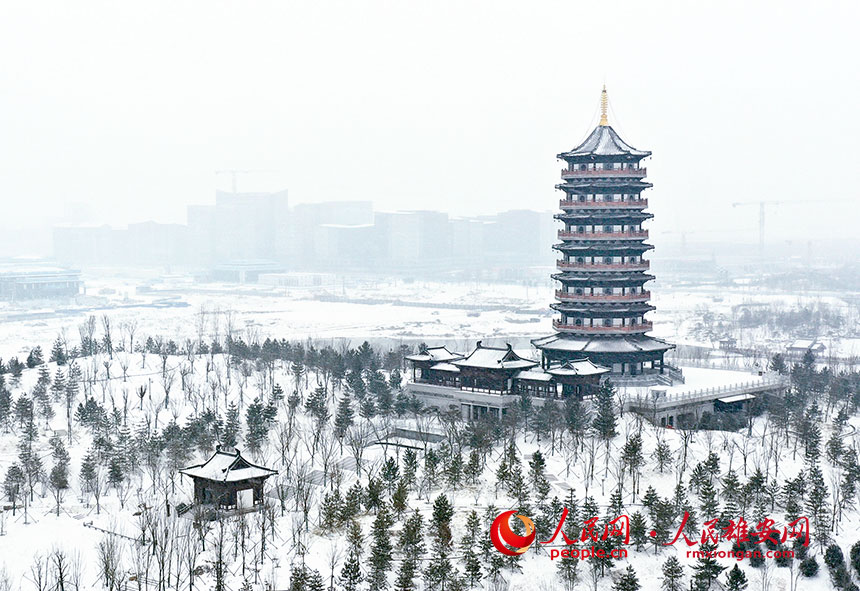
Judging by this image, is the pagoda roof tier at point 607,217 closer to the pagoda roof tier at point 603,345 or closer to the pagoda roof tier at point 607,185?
the pagoda roof tier at point 607,185

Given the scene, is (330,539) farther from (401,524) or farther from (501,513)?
(501,513)

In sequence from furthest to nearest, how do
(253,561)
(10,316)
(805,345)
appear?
(10,316) < (805,345) < (253,561)

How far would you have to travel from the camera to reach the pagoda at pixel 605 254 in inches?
1822

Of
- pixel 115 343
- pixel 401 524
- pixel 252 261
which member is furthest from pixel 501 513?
pixel 252 261

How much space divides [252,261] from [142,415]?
116 meters

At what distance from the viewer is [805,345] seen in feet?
247

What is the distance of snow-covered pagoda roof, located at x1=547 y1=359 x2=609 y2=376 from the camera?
41375mm

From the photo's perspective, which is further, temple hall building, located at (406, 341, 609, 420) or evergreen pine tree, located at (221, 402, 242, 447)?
temple hall building, located at (406, 341, 609, 420)

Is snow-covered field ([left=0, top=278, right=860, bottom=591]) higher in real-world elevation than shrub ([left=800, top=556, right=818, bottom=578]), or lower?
higher

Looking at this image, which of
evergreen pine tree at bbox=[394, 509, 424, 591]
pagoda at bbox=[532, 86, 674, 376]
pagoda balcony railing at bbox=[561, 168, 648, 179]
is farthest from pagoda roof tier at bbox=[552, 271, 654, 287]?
evergreen pine tree at bbox=[394, 509, 424, 591]

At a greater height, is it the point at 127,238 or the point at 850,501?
the point at 127,238

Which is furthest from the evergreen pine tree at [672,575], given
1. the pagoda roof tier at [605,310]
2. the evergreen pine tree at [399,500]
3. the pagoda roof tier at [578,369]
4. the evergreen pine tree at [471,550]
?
the pagoda roof tier at [605,310]

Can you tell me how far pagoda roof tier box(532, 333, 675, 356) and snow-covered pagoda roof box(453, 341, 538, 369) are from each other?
3449 millimetres

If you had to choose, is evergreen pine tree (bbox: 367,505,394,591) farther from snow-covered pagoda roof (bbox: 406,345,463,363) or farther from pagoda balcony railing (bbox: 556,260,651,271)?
pagoda balcony railing (bbox: 556,260,651,271)
